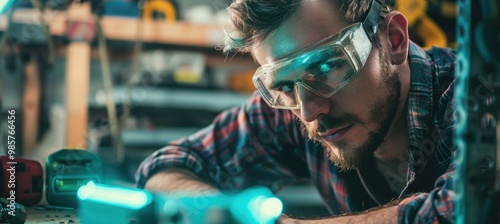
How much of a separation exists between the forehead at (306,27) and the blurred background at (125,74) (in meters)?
1.15

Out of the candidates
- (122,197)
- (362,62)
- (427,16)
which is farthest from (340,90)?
(427,16)

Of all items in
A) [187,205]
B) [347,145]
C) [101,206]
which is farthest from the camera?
[347,145]

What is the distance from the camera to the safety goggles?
39.6 inches

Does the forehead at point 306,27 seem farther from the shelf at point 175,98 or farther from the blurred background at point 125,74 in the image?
the shelf at point 175,98

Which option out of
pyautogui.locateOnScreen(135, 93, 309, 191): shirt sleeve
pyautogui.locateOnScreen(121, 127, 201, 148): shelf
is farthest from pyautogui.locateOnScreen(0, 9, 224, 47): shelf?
pyautogui.locateOnScreen(135, 93, 309, 191): shirt sleeve

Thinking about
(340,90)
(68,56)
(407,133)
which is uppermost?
(68,56)

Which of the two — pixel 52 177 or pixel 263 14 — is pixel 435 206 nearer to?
pixel 263 14

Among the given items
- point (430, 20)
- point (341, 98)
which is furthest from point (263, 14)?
point (430, 20)

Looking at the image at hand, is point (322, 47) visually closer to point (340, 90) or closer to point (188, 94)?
point (340, 90)

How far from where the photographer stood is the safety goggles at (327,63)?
1.01 m

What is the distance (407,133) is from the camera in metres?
1.23

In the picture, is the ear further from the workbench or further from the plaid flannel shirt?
the workbench

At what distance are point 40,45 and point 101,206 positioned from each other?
1.74 metres

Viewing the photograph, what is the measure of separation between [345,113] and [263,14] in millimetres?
238
